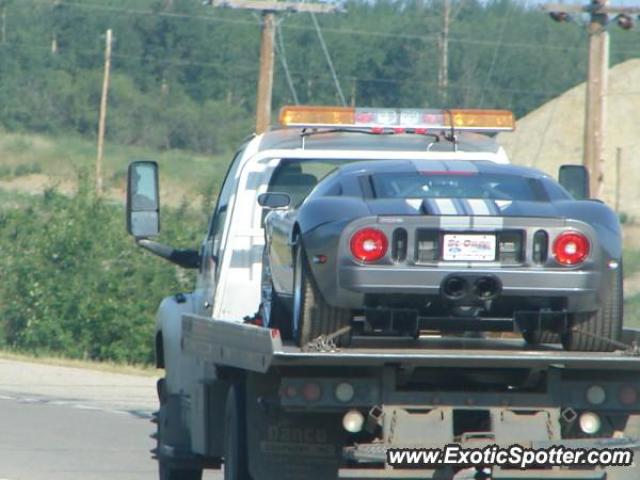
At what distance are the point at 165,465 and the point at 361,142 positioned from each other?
2487mm

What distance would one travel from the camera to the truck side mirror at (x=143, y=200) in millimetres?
10031

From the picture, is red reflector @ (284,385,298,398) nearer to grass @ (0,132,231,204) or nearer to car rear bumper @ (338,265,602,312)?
car rear bumper @ (338,265,602,312)

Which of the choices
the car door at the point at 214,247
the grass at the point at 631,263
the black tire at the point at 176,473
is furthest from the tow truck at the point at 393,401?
the grass at the point at 631,263

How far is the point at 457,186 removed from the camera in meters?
8.08

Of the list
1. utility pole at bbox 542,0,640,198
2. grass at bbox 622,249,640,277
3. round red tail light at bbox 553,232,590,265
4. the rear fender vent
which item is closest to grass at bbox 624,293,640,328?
grass at bbox 622,249,640,277

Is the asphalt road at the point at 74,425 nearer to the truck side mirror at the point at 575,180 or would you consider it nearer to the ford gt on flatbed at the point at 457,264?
the truck side mirror at the point at 575,180

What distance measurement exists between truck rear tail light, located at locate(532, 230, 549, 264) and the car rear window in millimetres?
492

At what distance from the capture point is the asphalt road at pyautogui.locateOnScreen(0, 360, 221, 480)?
12.3 metres

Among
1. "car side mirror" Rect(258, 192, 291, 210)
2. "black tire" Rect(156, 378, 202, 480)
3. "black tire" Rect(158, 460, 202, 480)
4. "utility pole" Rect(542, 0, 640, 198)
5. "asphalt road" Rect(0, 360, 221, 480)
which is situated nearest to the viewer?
"car side mirror" Rect(258, 192, 291, 210)

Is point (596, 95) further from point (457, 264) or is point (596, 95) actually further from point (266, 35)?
point (457, 264)

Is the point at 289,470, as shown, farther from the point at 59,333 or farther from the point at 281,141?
the point at 59,333

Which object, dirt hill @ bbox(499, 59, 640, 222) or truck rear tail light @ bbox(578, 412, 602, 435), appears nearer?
truck rear tail light @ bbox(578, 412, 602, 435)

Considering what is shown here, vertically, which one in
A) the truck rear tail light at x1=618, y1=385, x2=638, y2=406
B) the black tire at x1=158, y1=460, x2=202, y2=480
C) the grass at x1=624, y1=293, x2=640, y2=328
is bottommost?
the grass at x1=624, y1=293, x2=640, y2=328

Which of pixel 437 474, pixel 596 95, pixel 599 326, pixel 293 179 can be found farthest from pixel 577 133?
pixel 437 474
